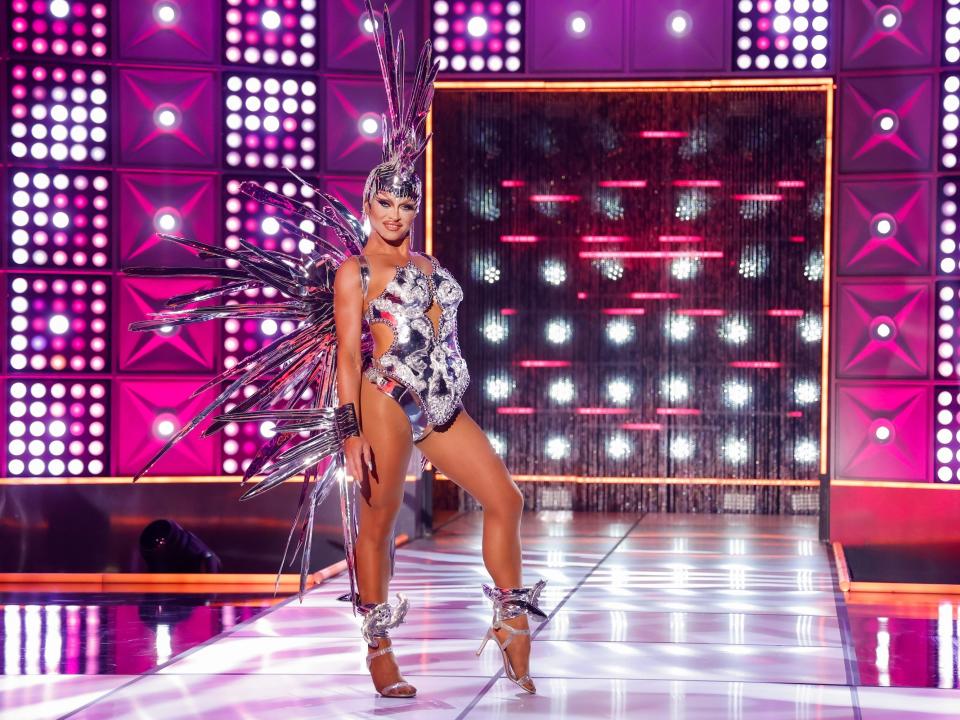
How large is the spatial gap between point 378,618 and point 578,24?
16.3ft

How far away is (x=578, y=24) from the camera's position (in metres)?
7.68

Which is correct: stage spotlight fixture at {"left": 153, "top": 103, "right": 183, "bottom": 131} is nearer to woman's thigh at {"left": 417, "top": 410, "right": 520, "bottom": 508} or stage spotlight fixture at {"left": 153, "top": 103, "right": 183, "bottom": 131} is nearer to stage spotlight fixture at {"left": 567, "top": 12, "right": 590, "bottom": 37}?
stage spotlight fixture at {"left": 567, "top": 12, "right": 590, "bottom": 37}

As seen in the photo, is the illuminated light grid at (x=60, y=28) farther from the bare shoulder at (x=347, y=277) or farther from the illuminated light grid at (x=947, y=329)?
the illuminated light grid at (x=947, y=329)

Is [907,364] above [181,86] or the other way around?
the other way around

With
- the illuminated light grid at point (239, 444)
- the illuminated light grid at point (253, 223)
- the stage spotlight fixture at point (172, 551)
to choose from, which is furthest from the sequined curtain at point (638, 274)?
the stage spotlight fixture at point (172, 551)

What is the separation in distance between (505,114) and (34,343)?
11.8 feet

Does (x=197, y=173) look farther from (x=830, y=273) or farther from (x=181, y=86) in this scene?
(x=830, y=273)

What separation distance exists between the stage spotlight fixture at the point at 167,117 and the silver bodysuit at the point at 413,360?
3.54 metres

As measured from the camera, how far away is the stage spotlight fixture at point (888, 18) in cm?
696

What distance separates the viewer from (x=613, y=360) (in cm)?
886

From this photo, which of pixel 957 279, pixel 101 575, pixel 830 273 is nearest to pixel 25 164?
pixel 101 575

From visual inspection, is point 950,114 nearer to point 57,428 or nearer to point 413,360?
point 413,360

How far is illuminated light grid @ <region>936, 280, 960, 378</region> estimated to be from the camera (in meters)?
6.90

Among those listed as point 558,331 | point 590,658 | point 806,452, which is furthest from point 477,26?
point 590,658
